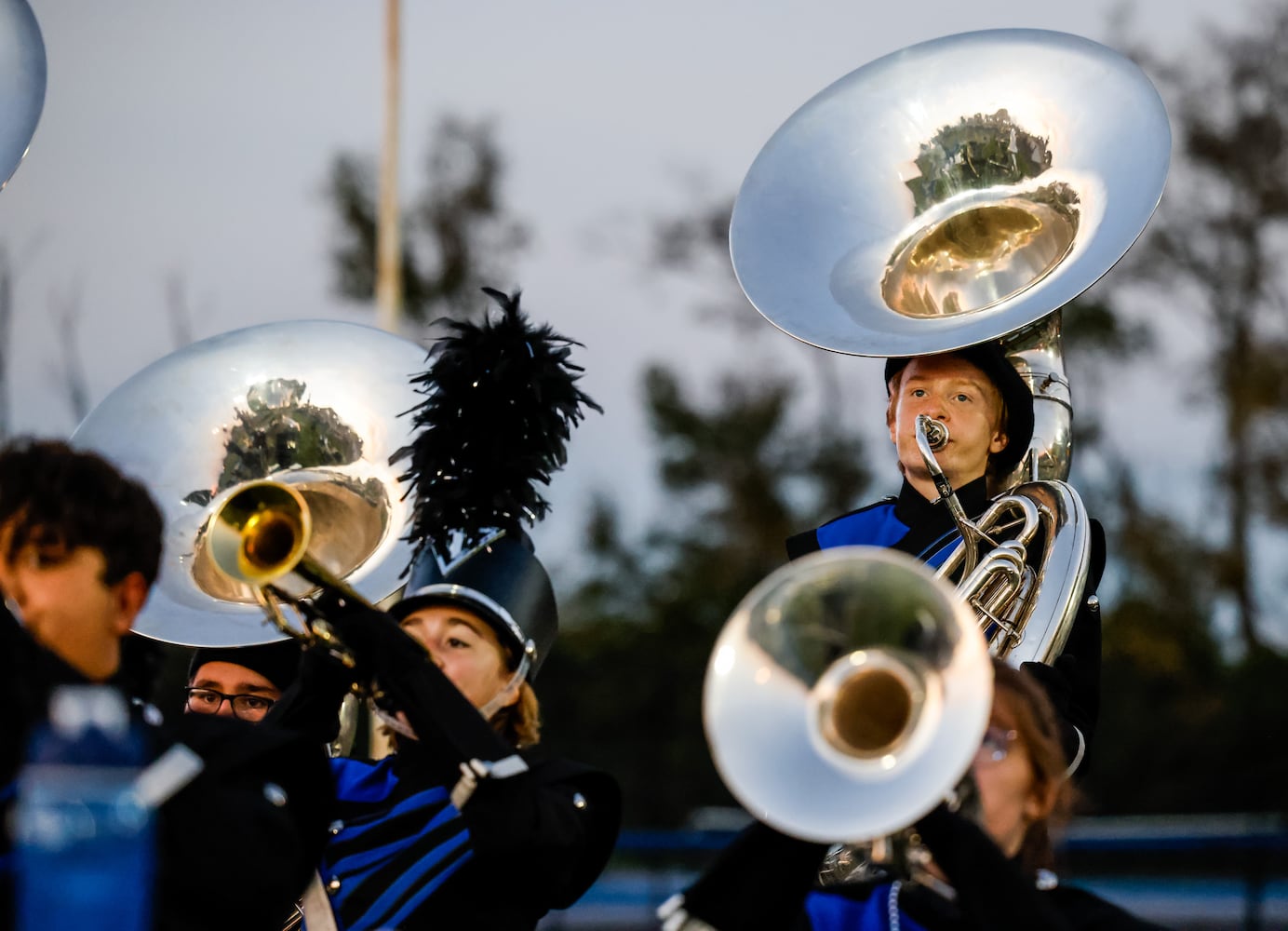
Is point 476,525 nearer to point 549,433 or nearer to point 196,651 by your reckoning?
A: point 549,433

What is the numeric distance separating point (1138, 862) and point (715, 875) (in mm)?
9345

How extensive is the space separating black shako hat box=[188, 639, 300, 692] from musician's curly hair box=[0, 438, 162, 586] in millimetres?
1461

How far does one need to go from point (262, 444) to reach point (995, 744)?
1.95m

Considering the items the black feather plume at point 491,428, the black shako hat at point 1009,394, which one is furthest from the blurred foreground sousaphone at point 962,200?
the black feather plume at point 491,428

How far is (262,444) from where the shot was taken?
152 inches

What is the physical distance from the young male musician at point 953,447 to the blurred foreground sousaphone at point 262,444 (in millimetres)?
954

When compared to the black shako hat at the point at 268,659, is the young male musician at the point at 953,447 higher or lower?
higher

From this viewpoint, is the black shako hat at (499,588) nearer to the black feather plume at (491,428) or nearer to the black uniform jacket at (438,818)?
the black feather plume at (491,428)

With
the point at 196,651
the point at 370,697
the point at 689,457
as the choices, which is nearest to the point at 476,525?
the point at 370,697

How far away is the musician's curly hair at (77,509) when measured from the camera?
2303 millimetres

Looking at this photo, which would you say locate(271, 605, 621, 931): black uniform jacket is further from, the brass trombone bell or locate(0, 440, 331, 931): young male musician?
locate(0, 440, 331, 931): young male musician

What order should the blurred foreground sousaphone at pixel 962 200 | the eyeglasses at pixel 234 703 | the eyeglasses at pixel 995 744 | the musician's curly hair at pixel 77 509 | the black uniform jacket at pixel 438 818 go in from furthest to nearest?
1. the blurred foreground sousaphone at pixel 962 200
2. the eyeglasses at pixel 234 703
3. the black uniform jacket at pixel 438 818
4. the eyeglasses at pixel 995 744
5. the musician's curly hair at pixel 77 509

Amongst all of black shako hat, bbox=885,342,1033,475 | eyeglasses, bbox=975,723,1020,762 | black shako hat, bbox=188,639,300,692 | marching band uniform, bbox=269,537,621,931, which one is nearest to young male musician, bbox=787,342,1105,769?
black shako hat, bbox=885,342,1033,475

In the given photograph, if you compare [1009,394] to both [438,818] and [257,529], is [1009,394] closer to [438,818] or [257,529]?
[438,818]
